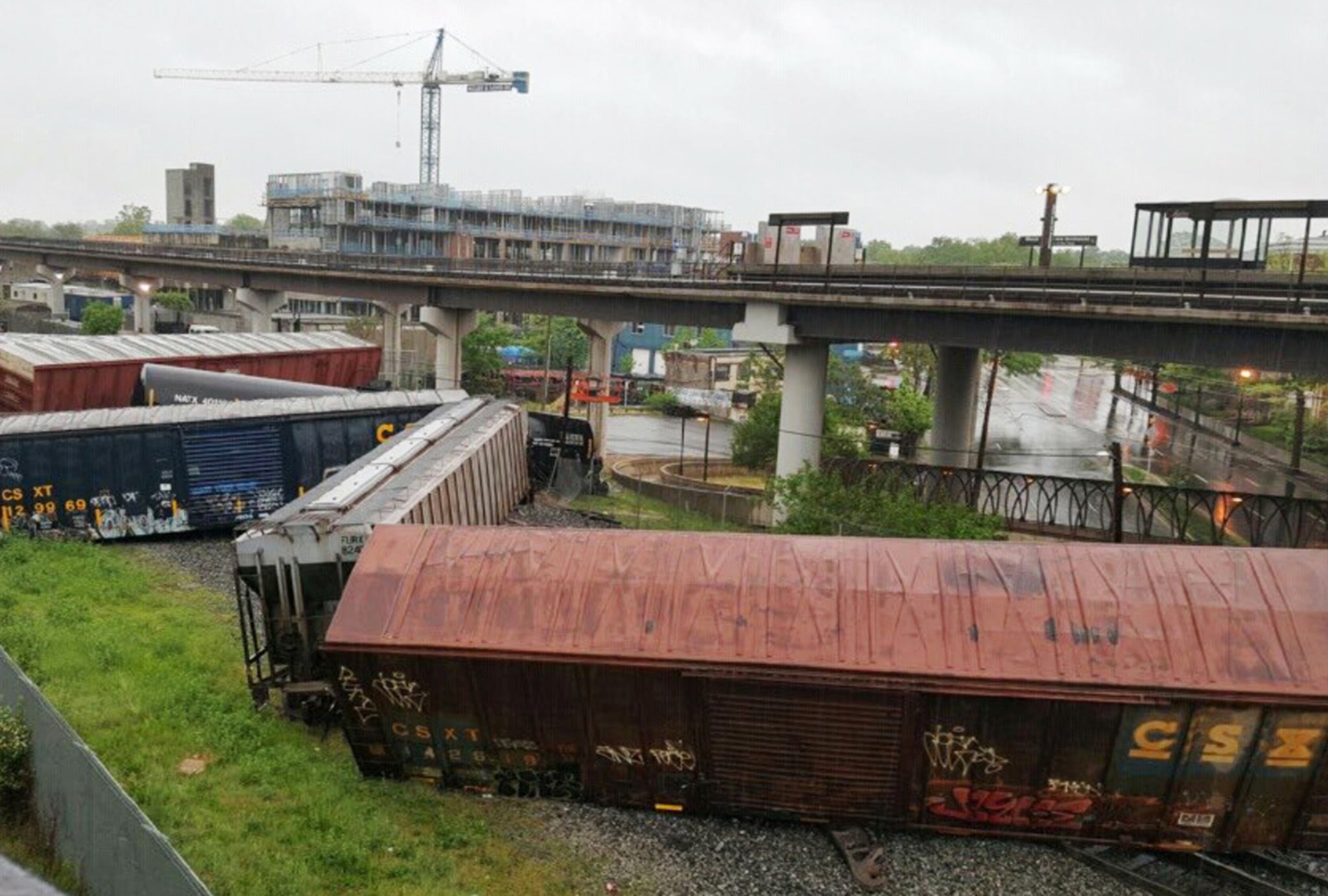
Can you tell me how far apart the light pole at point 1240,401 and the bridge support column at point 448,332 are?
36.5 meters

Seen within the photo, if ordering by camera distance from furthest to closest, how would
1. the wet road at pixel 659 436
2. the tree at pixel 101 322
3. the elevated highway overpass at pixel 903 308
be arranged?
the tree at pixel 101 322, the wet road at pixel 659 436, the elevated highway overpass at pixel 903 308

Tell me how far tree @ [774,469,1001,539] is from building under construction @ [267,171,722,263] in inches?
2666

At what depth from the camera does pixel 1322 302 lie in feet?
72.9

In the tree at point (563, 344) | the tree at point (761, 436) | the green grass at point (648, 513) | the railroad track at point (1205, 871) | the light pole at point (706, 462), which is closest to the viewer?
the railroad track at point (1205, 871)

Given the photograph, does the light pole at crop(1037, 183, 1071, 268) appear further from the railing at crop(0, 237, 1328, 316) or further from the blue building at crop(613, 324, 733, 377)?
the blue building at crop(613, 324, 733, 377)

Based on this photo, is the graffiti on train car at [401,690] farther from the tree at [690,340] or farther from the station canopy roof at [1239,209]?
the tree at [690,340]

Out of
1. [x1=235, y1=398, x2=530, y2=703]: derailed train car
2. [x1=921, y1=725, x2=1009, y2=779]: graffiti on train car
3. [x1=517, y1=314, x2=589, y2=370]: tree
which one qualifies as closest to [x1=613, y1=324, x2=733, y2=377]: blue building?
[x1=517, y1=314, x2=589, y2=370]: tree

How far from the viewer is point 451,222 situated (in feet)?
312

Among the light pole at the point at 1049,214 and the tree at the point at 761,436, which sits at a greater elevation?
the light pole at the point at 1049,214

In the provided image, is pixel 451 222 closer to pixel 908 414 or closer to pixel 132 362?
pixel 908 414

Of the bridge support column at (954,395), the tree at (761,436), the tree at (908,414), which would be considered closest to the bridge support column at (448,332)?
the tree at (761,436)

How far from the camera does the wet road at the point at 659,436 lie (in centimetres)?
5078

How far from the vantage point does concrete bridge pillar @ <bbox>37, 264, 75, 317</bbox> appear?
8175cm

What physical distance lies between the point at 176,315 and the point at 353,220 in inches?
677
